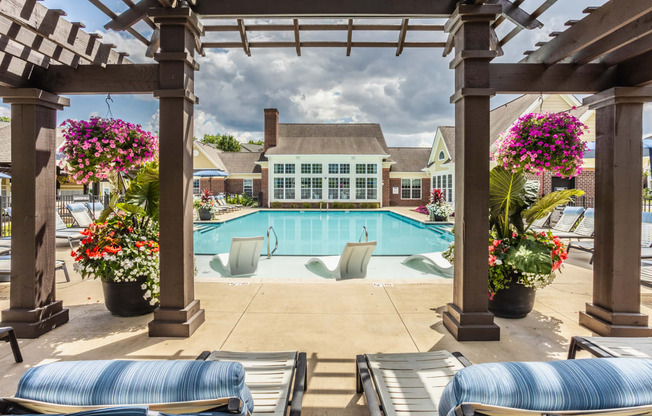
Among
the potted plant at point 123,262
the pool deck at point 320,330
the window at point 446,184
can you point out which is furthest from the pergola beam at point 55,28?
the window at point 446,184

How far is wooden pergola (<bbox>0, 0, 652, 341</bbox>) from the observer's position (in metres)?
2.99

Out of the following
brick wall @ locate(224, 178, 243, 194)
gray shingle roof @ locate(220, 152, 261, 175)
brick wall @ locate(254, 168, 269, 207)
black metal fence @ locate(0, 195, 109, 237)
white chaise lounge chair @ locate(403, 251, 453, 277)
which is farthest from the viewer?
gray shingle roof @ locate(220, 152, 261, 175)

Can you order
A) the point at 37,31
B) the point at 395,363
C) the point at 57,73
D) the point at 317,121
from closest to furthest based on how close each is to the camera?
the point at 395,363 → the point at 37,31 → the point at 57,73 → the point at 317,121

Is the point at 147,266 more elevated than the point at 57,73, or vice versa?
the point at 57,73

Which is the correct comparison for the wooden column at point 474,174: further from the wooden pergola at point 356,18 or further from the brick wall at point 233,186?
the brick wall at point 233,186

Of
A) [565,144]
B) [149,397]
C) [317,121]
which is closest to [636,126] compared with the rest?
[565,144]

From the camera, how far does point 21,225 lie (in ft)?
10.6

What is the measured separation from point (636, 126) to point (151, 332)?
5066 millimetres

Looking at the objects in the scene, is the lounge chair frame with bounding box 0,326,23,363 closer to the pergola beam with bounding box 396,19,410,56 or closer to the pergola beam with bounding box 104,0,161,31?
the pergola beam with bounding box 104,0,161,31

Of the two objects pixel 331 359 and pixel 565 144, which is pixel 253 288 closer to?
pixel 331 359

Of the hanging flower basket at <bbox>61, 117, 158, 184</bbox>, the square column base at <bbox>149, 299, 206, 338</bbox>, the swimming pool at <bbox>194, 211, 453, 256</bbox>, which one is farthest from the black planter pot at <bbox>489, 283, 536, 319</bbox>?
the swimming pool at <bbox>194, 211, 453, 256</bbox>

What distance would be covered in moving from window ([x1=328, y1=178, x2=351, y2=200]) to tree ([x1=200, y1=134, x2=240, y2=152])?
30838 millimetres

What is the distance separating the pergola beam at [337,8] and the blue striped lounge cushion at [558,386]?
9.95 feet

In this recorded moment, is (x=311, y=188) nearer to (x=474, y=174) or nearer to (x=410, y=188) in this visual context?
(x=410, y=188)
